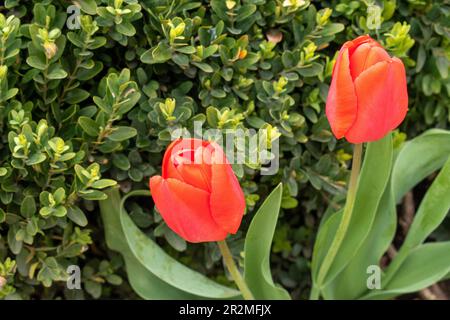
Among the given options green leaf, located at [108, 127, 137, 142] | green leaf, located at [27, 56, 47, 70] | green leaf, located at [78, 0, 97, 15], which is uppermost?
green leaf, located at [78, 0, 97, 15]

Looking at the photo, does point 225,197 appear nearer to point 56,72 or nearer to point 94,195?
point 94,195

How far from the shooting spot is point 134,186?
1.99 meters

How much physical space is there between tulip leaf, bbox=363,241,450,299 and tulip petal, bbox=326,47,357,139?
0.56 metres

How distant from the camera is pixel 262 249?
1864 millimetres

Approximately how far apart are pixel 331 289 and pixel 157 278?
45 centimetres

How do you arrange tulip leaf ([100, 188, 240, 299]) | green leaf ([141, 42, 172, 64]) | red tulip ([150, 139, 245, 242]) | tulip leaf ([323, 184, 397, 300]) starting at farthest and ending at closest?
tulip leaf ([323, 184, 397, 300])
tulip leaf ([100, 188, 240, 299])
green leaf ([141, 42, 172, 64])
red tulip ([150, 139, 245, 242])

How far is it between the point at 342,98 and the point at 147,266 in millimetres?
657

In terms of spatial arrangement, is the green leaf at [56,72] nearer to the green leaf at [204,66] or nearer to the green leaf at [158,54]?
the green leaf at [158,54]

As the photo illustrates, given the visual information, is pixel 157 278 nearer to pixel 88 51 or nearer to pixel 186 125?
pixel 186 125

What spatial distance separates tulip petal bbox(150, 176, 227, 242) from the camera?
151 centimetres

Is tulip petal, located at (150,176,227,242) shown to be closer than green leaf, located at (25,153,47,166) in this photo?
Yes

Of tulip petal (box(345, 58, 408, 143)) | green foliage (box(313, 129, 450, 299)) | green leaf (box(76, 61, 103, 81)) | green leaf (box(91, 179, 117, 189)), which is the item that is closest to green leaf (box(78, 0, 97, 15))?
green leaf (box(76, 61, 103, 81))

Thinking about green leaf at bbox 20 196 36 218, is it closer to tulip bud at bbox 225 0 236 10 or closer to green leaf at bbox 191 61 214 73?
green leaf at bbox 191 61 214 73
